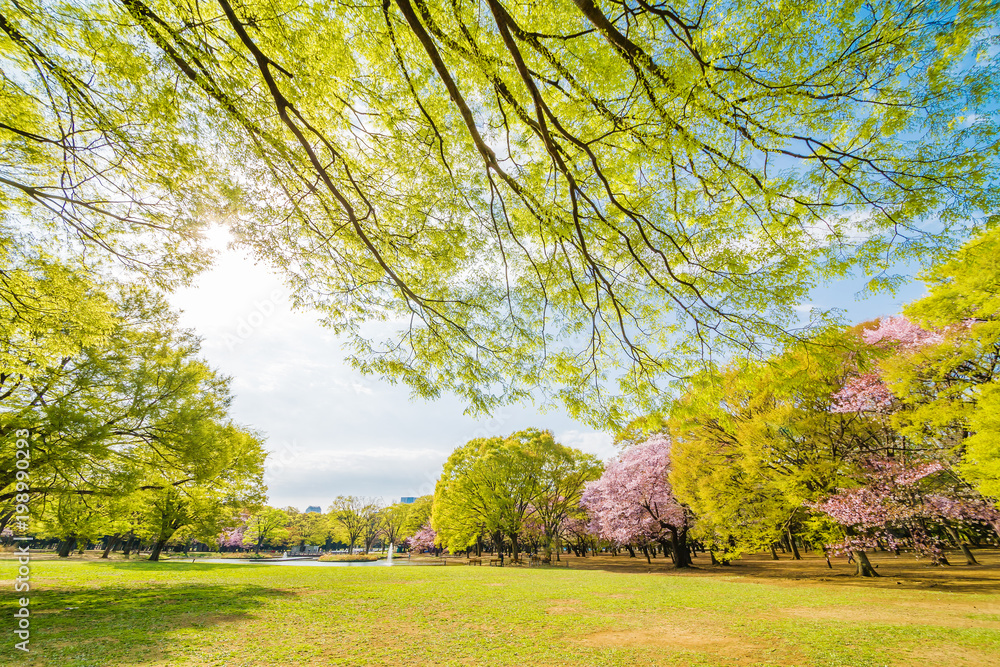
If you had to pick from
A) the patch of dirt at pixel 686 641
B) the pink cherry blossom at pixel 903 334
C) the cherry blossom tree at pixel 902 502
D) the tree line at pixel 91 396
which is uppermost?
the pink cherry blossom at pixel 903 334

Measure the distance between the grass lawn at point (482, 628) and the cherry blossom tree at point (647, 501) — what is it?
12.4 metres

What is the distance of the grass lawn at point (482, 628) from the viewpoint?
423 centimetres

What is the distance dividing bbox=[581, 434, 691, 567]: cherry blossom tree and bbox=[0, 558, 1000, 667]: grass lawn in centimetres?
1240

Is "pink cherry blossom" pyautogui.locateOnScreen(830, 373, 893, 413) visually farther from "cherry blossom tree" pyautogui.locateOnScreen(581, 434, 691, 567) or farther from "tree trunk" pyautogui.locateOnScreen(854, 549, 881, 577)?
"cherry blossom tree" pyautogui.locateOnScreen(581, 434, 691, 567)

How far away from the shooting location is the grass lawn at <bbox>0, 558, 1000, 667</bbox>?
423cm

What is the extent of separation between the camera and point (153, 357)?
8984 mm

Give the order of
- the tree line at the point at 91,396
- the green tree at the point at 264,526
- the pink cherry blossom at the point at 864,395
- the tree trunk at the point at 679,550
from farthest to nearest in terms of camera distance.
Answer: the green tree at the point at 264,526 → the tree trunk at the point at 679,550 → the pink cherry blossom at the point at 864,395 → the tree line at the point at 91,396

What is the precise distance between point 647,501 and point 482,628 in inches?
740

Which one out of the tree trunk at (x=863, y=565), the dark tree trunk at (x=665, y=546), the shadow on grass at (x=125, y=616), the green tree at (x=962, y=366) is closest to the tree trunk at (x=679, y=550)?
the dark tree trunk at (x=665, y=546)

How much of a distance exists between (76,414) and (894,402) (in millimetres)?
21404

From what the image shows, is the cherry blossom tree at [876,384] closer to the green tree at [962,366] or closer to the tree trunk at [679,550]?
the green tree at [962,366]

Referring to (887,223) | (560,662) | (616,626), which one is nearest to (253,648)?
(560,662)

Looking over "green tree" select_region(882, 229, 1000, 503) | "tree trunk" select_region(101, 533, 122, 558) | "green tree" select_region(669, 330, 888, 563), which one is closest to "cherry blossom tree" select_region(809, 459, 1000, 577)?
"green tree" select_region(669, 330, 888, 563)

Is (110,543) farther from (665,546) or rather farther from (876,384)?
(876,384)
